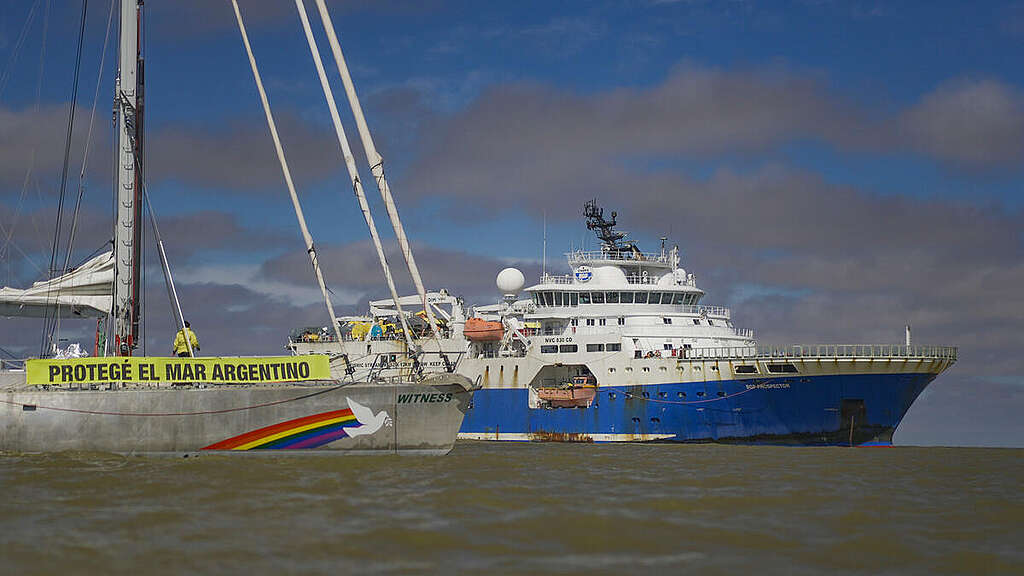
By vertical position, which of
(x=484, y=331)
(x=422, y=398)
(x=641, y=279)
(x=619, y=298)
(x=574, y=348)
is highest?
(x=641, y=279)

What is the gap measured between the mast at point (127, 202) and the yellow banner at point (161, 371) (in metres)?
3.16

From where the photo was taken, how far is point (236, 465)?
20625mm

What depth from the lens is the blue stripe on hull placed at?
121 ft

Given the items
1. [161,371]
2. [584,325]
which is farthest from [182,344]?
[584,325]

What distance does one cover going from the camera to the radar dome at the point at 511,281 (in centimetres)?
4688

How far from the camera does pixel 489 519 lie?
12836 mm

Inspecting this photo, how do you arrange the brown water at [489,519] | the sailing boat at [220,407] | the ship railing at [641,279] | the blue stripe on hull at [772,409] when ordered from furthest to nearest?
the ship railing at [641,279] → the blue stripe on hull at [772,409] → the sailing boat at [220,407] → the brown water at [489,519]

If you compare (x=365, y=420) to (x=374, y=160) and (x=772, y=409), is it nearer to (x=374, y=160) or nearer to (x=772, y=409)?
(x=374, y=160)

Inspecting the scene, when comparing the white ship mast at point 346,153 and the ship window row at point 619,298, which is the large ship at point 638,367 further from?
the white ship mast at point 346,153

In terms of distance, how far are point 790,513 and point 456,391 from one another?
11.2m

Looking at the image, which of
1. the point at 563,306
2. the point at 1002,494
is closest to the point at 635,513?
the point at 1002,494

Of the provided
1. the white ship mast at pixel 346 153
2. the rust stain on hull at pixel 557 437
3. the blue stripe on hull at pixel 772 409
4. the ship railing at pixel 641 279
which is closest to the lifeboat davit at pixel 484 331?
the rust stain on hull at pixel 557 437

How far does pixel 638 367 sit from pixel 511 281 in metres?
10.2

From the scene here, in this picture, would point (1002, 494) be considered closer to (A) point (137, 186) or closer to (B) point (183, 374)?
(B) point (183, 374)
